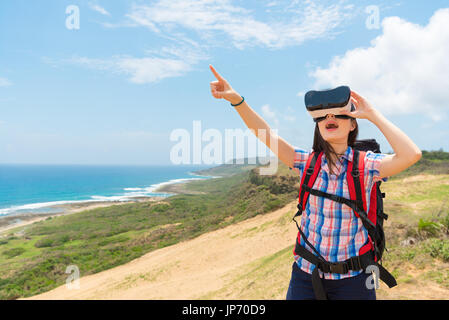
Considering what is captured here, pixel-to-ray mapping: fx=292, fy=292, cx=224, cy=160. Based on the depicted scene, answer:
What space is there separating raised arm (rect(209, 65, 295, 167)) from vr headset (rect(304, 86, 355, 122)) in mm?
340

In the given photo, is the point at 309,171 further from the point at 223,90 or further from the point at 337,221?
the point at 223,90

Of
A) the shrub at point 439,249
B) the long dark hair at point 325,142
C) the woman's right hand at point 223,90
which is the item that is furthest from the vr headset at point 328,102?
the shrub at point 439,249

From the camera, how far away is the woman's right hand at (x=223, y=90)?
2326 millimetres

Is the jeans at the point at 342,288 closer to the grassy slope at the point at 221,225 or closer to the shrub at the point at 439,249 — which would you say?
the grassy slope at the point at 221,225

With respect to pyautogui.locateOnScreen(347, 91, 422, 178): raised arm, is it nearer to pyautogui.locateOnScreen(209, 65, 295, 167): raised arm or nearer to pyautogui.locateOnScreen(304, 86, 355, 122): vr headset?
pyautogui.locateOnScreen(304, 86, 355, 122): vr headset

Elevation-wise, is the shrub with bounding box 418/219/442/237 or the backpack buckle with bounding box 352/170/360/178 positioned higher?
the backpack buckle with bounding box 352/170/360/178

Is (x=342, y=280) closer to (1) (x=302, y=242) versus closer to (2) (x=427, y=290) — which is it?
(1) (x=302, y=242)

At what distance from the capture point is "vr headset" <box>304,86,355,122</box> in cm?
199

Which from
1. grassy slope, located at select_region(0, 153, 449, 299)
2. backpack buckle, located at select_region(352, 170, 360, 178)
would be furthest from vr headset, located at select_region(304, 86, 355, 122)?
grassy slope, located at select_region(0, 153, 449, 299)

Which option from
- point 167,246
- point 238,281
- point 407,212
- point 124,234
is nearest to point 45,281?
point 167,246

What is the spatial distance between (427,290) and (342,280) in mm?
3851

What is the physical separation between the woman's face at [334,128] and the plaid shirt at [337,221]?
15 cm

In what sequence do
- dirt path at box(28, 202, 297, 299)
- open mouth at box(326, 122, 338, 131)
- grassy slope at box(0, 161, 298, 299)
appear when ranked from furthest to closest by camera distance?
grassy slope at box(0, 161, 298, 299) → dirt path at box(28, 202, 297, 299) → open mouth at box(326, 122, 338, 131)

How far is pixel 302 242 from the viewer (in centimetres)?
210
